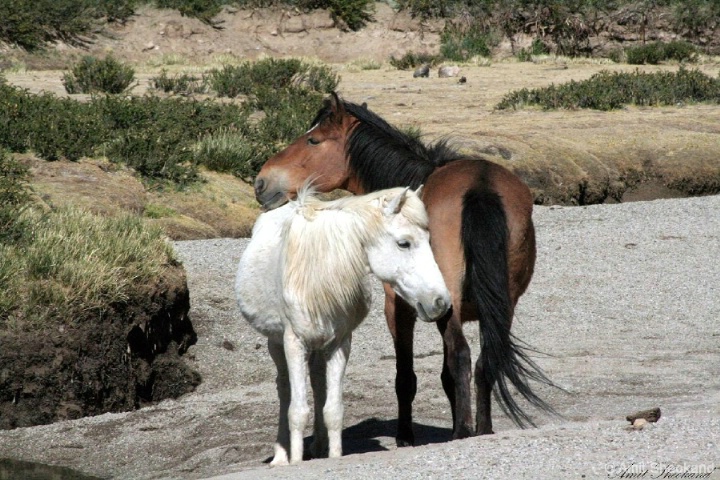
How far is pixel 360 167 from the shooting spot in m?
6.84

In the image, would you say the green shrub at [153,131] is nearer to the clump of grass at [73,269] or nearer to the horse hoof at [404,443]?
the clump of grass at [73,269]

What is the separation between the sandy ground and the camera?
5.07 m

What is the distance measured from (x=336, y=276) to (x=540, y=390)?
296cm

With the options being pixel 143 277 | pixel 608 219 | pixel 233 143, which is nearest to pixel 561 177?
pixel 608 219

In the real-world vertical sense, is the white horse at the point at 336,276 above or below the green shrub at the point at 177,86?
above

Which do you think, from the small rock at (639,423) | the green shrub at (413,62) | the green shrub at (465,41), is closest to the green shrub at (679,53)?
the green shrub at (465,41)

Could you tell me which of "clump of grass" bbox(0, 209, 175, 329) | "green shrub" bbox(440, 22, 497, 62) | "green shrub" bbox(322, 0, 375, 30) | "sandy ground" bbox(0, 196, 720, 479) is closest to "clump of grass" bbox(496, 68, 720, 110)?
"sandy ground" bbox(0, 196, 720, 479)

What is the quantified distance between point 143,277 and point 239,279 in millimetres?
2578

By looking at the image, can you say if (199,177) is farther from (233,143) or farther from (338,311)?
(338,311)

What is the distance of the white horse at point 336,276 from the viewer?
17.6ft

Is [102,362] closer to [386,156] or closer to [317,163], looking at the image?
[317,163]

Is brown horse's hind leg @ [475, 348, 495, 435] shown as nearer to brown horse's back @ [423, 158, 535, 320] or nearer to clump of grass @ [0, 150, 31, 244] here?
brown horse's back @ [423, 158, 535, 320]

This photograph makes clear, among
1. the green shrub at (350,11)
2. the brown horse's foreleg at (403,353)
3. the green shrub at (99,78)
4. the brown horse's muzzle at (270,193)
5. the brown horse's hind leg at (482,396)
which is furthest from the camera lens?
the green shrub at (350,11)

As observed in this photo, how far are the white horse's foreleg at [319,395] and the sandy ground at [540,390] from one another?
39cm
